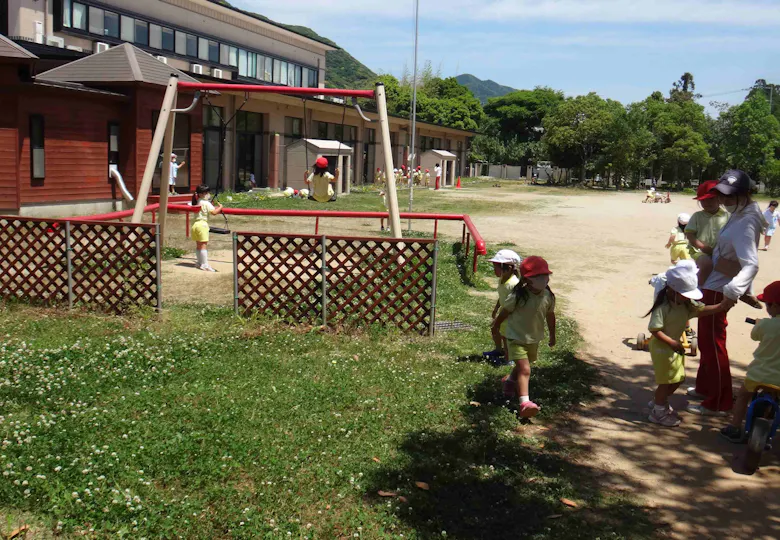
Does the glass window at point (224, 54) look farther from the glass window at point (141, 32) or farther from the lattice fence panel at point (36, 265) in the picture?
the lattice fence panel at point (36, 265)

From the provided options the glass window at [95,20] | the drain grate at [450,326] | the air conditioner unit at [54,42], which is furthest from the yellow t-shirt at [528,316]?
the glass window at [95,20]

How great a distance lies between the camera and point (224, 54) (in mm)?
37156

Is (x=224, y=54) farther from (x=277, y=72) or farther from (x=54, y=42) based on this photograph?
(x=54, y=42)

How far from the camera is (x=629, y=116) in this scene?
5931cm

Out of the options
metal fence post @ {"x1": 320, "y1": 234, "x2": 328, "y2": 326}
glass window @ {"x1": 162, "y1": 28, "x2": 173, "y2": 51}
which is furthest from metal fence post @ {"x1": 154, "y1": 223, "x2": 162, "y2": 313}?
glass window @ {"x1": 162, "y1": 28, "x2": 173, "y2": 51}

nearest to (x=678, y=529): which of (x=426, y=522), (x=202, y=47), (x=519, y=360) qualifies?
(x=426, y=522)

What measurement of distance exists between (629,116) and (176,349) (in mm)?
58418

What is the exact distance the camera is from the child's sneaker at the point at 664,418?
A: 5.63 meters

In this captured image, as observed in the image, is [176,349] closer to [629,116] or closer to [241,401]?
[241,401]

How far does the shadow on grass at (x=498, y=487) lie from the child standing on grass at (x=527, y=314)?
407 millimetres

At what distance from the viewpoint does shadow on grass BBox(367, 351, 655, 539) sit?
3959 mm

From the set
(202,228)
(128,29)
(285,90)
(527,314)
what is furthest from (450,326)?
(128,29)

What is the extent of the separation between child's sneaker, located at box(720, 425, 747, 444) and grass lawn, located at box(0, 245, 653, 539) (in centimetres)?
117

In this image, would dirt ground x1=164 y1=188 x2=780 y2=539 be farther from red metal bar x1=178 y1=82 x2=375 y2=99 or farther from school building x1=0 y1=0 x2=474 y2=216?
school building x1=0 y1=0 x2=474 y2=216
